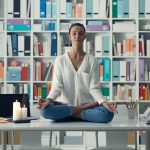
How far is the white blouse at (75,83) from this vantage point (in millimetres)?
2514

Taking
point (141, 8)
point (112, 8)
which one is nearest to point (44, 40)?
point (112, 8)

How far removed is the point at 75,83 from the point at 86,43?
2509 millimetres

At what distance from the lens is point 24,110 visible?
2.21 m

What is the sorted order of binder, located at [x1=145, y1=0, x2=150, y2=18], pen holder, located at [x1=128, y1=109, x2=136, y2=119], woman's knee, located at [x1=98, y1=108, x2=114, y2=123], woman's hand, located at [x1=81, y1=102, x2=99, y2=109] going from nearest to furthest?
woman's knee, located at [x1=98, y1=108, x2=114, y2=123], woman's hand, located at [x1=81, y1=102, x2=99, y2=109], pen holder, located at [x1=128, y1=109, x2=136, y2=119], binder, located at [x1=145, y1=0, x2=150, y2=18]

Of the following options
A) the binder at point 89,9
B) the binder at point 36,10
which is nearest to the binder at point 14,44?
the binder at point 36,10

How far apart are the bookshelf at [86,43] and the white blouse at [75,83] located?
235cm

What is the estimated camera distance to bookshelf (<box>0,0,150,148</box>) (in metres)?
4.92

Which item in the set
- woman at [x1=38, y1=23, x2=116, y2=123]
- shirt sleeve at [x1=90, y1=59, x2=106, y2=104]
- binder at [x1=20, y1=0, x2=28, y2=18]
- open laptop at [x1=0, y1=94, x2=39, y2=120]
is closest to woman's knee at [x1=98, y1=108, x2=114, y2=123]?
woman at [x1=38, y1=23, x2=116, y2=123]

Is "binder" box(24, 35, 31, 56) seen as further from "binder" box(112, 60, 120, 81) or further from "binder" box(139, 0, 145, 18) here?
"binder" box(139, 0, 145, 18)

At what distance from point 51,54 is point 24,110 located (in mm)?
2799

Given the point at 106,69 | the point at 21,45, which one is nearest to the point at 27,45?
the point at 21,45

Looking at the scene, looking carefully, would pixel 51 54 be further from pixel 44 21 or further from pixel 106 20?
pixel 106 20

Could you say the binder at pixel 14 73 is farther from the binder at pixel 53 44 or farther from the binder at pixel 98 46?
the binder at pixel 98 46

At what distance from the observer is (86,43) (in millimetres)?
4984
